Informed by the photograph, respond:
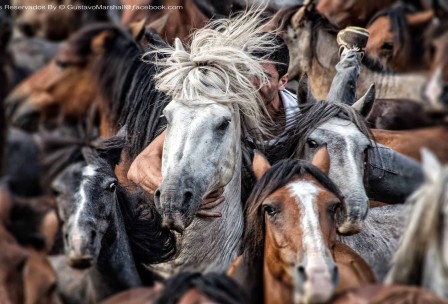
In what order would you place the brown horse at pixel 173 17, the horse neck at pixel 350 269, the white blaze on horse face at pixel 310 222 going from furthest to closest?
1. the brown horse at pixel 173 17
2. the horse neck at pixel 350 269
3. the white blaze on horse face at pixel 310 222

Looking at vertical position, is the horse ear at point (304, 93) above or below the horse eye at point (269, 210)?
below

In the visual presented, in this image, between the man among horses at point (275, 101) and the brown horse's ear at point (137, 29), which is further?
the brown horse's ear at point (137, 29)

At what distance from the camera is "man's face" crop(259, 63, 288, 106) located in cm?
491

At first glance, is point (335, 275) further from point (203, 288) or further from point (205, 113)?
point (205, 113)

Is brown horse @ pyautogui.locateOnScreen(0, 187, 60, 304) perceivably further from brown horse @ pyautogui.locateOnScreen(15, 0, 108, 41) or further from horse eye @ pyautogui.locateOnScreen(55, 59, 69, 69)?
brown horse @ pyautogui.locateOnScreen(15, 0, 108, 41)

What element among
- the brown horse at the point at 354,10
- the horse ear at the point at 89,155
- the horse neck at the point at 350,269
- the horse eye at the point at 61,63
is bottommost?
the brown horse at the point at 354,10

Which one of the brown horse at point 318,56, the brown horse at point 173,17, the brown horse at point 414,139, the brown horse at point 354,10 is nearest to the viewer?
the brown horse at point 414,139

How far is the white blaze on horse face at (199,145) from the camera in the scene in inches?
172

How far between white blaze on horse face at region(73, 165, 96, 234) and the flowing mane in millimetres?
757

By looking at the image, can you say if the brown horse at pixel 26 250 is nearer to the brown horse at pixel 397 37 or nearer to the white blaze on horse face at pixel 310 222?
the white blaze on horse face at pixel 310 222

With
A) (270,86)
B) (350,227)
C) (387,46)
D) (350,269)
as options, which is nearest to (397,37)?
(387,46)

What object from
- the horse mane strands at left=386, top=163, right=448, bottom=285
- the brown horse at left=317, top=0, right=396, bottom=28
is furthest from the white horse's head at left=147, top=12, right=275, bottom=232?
the brown horse at left=317, top=0, right=396, bottom=28

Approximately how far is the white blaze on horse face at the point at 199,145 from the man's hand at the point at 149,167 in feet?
0.74

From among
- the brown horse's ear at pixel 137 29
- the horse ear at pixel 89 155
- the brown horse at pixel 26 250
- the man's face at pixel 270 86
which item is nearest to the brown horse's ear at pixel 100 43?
the brown horse's ear at pixel 137 29
